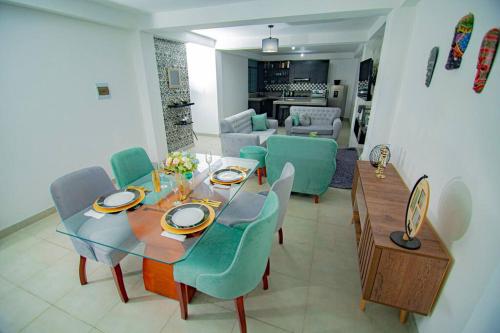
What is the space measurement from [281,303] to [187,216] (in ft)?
3.12

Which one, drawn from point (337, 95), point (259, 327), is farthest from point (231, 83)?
point (259, 327)

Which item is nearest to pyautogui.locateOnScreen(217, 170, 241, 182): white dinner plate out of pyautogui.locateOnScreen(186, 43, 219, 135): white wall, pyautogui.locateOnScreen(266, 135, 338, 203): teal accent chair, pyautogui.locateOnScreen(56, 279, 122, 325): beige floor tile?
pyautogui.locateOnScreen(266, 135, 338, 203): teal accent chair

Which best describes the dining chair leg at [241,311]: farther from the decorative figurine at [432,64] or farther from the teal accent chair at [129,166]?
the decorative figurine at [432,64]

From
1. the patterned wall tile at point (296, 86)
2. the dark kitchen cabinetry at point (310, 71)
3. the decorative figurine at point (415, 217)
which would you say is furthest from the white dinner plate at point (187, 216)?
the patterned wall tile at point (296, 86)

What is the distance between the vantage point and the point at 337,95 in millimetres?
8227

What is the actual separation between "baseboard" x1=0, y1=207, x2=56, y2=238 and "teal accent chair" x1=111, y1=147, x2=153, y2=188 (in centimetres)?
148

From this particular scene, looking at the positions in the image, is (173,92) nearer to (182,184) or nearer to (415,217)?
(182,184)

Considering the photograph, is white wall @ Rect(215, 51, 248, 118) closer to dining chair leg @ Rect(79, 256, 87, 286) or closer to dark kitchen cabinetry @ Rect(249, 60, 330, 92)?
dark kitchen cabinetry @ Rect(249, 60, 330, 92)

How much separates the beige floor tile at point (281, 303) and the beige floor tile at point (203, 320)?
0.15 meters

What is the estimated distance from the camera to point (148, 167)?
2238 millimetres

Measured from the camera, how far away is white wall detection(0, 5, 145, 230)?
2.31 metres

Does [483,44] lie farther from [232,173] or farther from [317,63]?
[317,63]

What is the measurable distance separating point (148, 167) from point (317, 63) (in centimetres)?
769

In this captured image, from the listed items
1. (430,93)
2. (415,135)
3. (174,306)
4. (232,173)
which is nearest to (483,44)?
(430,93)
